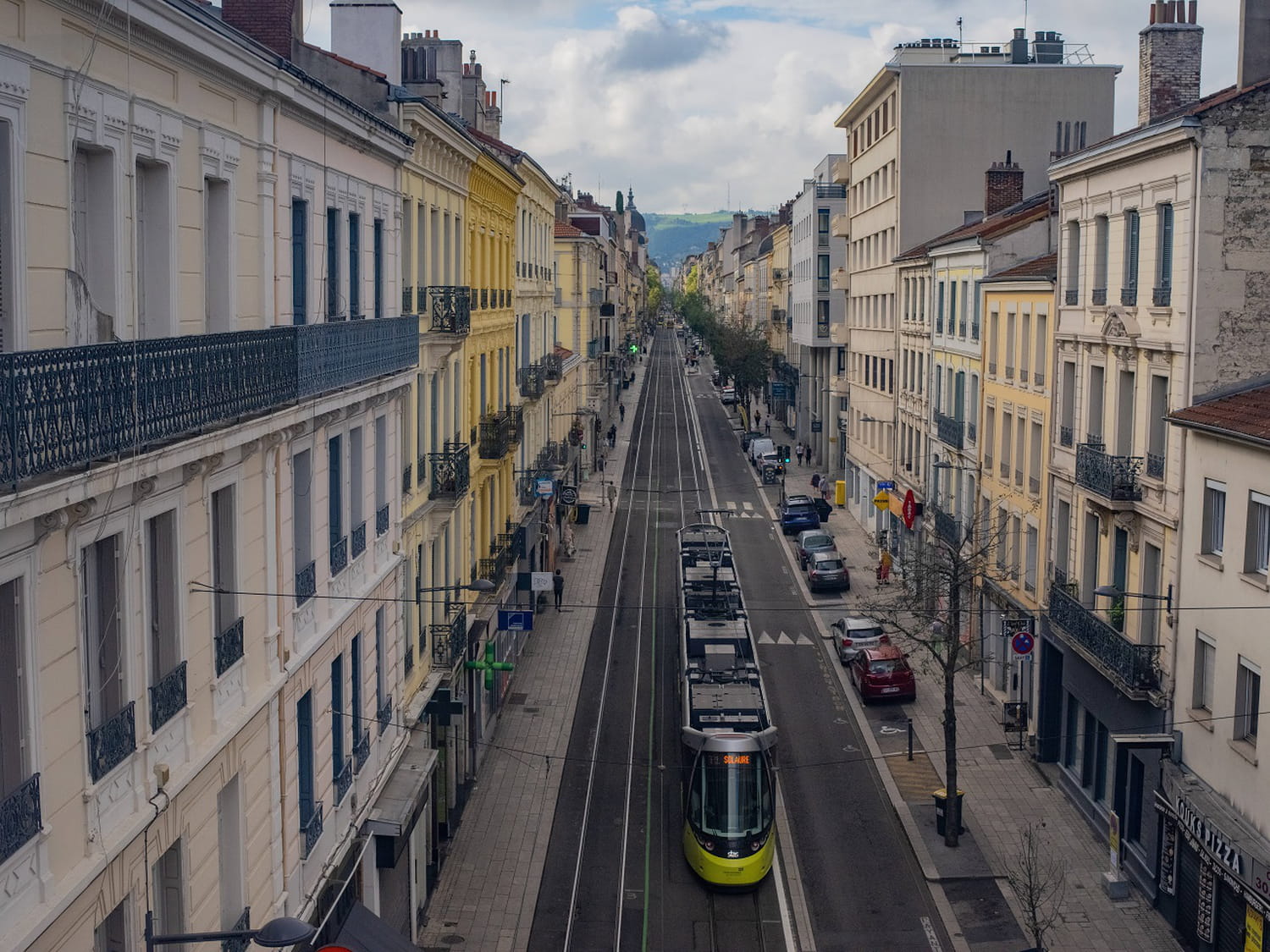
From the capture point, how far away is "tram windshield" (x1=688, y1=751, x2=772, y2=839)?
2539 cm

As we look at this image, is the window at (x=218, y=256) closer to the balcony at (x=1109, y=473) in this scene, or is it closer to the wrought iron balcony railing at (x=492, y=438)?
the balcony at (x=1109, y=473)

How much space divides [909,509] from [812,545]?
566 cm

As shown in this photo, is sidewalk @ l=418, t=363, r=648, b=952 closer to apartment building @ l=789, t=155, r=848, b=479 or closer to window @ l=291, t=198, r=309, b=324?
window @ l=291, t=198, r=309, b=324

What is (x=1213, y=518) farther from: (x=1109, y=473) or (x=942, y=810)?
(x=942, y=810)

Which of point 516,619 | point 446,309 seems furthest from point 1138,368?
point 516,619

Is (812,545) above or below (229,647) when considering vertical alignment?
below

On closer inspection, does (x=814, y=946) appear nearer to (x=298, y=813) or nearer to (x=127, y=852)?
(x=298, y=813)

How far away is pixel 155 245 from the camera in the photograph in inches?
481

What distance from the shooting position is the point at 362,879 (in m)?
19.6

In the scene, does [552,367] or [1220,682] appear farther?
[552,367]

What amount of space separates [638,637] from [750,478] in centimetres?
3515

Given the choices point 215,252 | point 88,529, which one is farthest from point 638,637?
point 88,529

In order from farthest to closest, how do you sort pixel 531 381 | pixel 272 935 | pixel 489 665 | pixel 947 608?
pixel 531 381 → pixel 947 608 → pixel 489 665 → pixel 272 935

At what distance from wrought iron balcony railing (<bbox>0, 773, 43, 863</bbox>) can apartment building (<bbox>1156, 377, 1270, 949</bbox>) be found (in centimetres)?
1679
